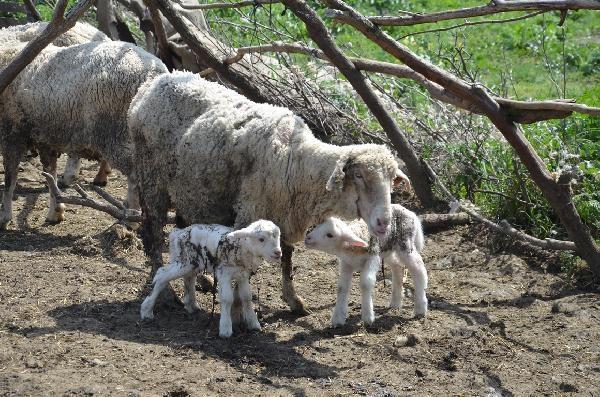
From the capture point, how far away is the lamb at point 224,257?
633cm

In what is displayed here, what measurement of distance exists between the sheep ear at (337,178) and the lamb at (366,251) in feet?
1.41

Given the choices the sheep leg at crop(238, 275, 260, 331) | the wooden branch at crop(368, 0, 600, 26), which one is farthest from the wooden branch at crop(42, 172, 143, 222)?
the wooden branch at crop(368, 0, 600, 26)

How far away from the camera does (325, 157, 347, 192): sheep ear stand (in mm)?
6387

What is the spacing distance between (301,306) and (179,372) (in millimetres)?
1594

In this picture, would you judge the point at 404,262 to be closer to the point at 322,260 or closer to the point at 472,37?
the point at 322,260

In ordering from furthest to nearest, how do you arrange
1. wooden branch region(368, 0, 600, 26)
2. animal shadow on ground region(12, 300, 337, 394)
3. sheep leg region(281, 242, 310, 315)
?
sheep leg region(281, 242, 310, 315), wooden branch region(368, 0, 600, 26), animal shadow on ground region(12, 300, 337, 394)

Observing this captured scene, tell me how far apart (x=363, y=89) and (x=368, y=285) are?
2.44m

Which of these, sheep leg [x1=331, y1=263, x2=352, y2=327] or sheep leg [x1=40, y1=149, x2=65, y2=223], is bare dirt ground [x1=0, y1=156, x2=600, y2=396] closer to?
sheep leg [x1=331, y1=263, x2=352, y2=327]

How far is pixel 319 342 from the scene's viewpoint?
22.1ft

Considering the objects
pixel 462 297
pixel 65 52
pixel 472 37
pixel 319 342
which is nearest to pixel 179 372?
pixel 319 342

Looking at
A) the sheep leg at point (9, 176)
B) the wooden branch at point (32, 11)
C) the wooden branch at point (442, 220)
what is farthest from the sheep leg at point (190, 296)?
the wooden branch at point (32, 11)

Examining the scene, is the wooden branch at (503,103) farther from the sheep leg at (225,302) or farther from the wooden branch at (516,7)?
the sheep leg at (225,302)

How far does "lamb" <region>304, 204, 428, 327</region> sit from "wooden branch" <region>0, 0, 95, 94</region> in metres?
3.69

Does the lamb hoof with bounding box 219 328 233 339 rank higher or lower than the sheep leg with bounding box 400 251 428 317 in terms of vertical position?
lower
